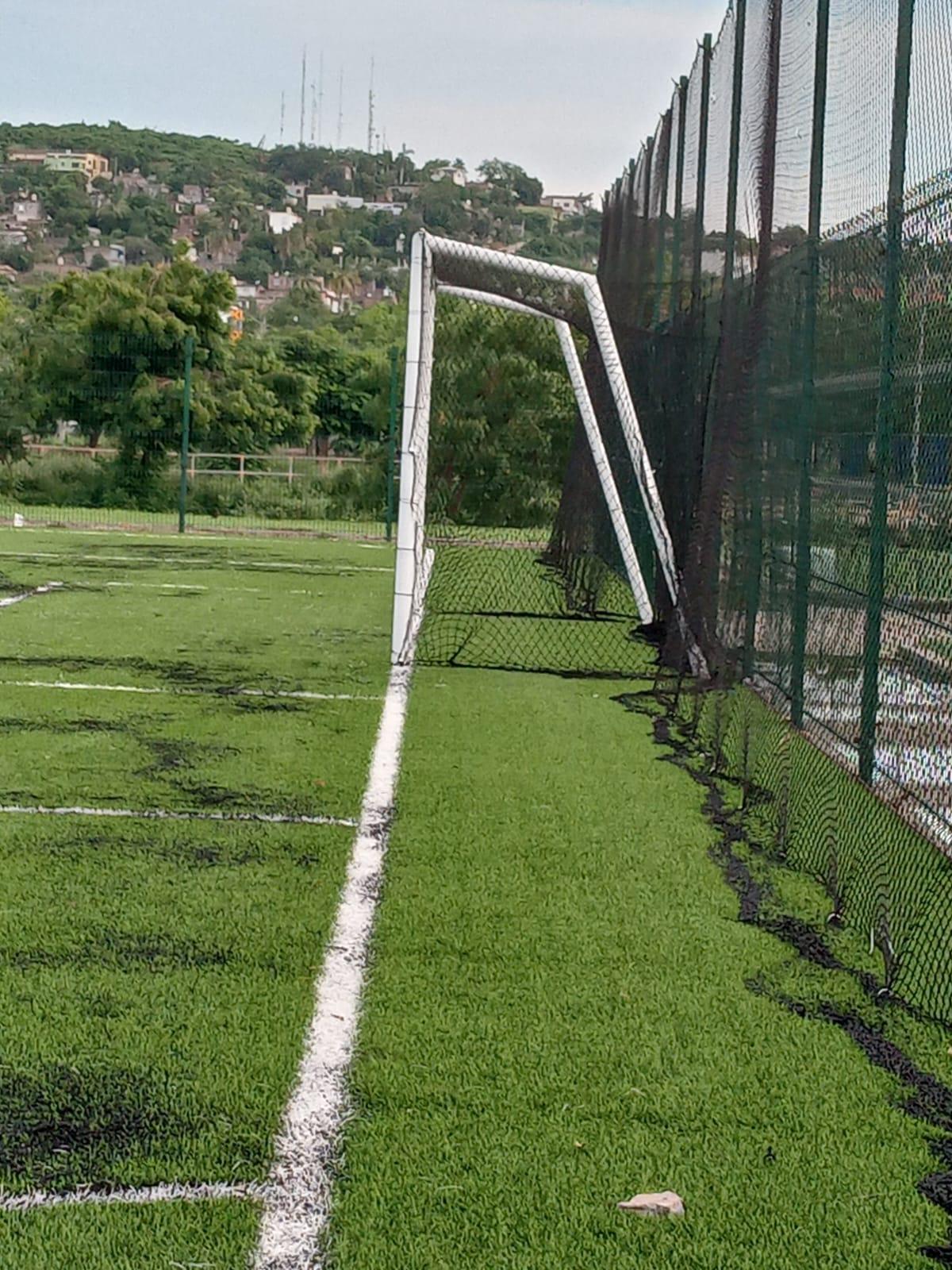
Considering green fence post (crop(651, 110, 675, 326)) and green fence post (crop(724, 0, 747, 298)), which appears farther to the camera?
green fence post (crop(651, 110, 675, 326))

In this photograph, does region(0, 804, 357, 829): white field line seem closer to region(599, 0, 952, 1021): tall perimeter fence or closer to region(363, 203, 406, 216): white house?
region(599, 0, 952, 1021): tall perimeter fence

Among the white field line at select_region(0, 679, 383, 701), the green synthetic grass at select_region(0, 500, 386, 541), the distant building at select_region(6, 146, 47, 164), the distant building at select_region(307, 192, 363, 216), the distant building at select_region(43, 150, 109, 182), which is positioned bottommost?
the white field line at select_region(0, 679, 383, 701)

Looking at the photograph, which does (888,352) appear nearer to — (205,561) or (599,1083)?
(599,1083)

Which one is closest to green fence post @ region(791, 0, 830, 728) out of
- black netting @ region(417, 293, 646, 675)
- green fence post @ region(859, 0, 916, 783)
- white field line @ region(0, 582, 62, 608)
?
green fence post @ region(859, 0, 916, 783)

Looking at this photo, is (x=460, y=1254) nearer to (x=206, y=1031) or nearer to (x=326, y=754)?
(x=206, y=1031)

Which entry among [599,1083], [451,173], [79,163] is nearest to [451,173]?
[451,173]

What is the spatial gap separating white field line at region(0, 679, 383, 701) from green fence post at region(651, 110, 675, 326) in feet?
20.2

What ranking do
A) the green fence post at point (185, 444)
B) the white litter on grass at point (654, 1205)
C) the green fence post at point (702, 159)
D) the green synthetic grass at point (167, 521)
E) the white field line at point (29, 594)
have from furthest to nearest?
the green synthetic grass at point (167, 521) → the green fence post at point (185, 444) → the white field line at point (29, 594) → the green fence post at point (702, 159) → the white litter on grass at point (654, 1205)

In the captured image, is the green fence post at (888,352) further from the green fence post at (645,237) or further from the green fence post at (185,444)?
the green fence post at (185,444)

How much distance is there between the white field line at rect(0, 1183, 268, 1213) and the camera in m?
2.68

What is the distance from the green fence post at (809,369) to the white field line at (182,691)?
215 centimetres

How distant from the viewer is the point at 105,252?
318 ft

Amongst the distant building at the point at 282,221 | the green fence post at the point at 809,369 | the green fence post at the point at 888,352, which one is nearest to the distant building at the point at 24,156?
the distant building at the point at 282,221

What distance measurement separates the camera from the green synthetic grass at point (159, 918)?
9.23 feet
